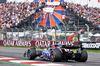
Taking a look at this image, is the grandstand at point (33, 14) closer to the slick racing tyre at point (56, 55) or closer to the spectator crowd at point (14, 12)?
the spectator crowd at point (14, 12)

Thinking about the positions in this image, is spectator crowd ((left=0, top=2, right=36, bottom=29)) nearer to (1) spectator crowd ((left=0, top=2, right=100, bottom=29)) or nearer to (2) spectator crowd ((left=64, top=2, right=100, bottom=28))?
(1) spectator crowd ((left=0, top=2, right=100, bottom=29))

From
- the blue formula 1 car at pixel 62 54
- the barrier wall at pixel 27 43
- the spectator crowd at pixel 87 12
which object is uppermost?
the spectator crowd at pixel 87 12

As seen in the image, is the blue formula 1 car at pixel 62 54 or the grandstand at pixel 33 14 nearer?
the blue formula 1 car at pixel 62 54

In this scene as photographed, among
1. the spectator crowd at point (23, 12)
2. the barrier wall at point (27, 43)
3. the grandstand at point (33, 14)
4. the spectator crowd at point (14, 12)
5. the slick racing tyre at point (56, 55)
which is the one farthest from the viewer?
the grandstand at point (33, 14)

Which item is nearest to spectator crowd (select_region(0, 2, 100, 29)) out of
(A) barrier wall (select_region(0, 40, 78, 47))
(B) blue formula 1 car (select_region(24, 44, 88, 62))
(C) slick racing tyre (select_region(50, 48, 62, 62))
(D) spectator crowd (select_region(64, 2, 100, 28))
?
(D) spectator crowd (select_region(64, 2, 100, 28))

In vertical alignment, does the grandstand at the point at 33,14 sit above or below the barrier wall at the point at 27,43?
above

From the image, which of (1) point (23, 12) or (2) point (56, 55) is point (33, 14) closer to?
(1) point (23, 12)

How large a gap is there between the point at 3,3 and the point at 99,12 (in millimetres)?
17055

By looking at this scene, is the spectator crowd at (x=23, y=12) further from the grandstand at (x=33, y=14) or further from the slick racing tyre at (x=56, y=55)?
the slick racing tyre at (x=56, y=55)

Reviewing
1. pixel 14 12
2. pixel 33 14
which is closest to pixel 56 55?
pixel 14 12

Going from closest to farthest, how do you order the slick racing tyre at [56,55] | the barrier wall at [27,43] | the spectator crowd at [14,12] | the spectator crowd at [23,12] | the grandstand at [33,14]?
1. the slick racing tyre at [56,55]
2. the barrier wall at [27,43]
3. the spectator crowd at [14,12]
4. the spectator crowd at [23,12]
5. the grandstand at [33,14]

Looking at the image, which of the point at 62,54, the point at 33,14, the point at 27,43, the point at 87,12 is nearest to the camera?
the point at 62,54

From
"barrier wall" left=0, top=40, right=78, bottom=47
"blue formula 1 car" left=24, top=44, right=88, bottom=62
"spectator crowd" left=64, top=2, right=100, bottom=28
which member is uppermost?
"spectator crowd" left=64, top=2, right=100, bottom=28

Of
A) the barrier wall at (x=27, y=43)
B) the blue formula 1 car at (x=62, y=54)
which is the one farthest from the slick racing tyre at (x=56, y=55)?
the barrier wall at (x=27, y=43)
